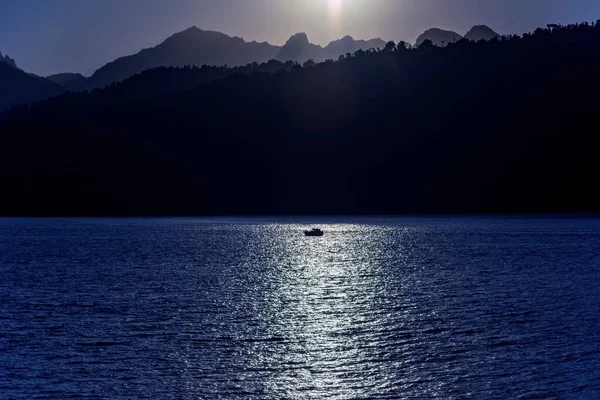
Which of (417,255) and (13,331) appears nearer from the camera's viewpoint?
(13,331)

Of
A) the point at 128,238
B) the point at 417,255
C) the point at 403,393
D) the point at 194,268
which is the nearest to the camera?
the point at 403,393

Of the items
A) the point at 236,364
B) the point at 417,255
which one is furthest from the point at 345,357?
the point at 417,255

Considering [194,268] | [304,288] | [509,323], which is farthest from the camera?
[194,268]

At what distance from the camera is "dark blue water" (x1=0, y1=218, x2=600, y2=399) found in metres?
28.9

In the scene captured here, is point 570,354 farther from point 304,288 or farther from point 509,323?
point 304,288

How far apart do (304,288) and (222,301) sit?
10399mm

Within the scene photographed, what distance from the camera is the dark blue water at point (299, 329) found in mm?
28922

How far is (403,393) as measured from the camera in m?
27.8

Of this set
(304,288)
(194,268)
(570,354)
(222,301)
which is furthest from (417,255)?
(570,354)

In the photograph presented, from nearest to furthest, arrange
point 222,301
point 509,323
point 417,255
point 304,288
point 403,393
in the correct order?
point 403,393 < point 509,323 < point 222,301 < point 304,288 < point 417,255

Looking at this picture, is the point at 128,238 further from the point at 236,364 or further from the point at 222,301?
the point at 236,364

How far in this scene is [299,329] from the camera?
40562 mm

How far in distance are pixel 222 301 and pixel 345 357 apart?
65.2 feet

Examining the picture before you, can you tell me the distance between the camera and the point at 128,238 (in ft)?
454
